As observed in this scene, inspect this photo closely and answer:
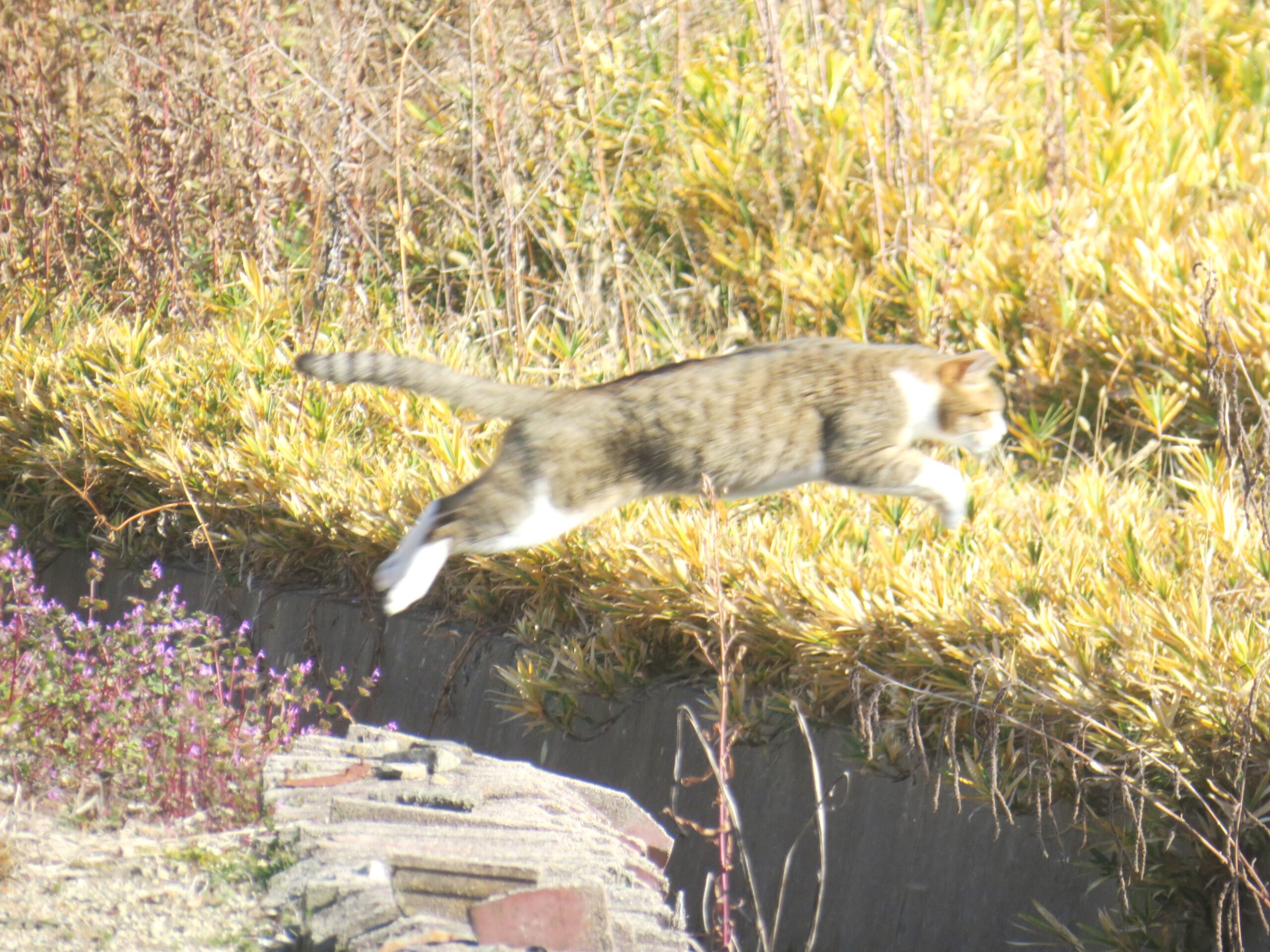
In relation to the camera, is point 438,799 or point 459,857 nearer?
point 459,857

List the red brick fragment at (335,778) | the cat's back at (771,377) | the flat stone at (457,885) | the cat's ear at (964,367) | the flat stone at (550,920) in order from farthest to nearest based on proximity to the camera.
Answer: the cat's ear at (964,367)
the red brick fragment at (335,778)
the cat's back at (771,377)
the flat stone at (457,885)
the flat stone at (550,920)

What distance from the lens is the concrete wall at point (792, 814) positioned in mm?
3133

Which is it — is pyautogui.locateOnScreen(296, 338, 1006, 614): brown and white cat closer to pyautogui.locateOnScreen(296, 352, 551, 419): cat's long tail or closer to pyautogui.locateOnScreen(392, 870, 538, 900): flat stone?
pyautogui.locateOnScreen(296, 352, 551, 419): cat's long tail

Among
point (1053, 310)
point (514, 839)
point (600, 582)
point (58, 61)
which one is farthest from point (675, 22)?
point (514, 839)

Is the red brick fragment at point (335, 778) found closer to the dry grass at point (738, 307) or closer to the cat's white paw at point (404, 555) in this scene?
the cat's white paw at point (404, 555)

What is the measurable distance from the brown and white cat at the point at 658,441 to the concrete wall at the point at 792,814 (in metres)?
0.71

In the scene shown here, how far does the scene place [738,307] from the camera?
18.9 ft

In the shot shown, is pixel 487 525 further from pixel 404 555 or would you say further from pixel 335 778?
pixel 335 778

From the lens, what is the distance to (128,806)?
3.67 meters

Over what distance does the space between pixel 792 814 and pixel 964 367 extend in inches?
45.9

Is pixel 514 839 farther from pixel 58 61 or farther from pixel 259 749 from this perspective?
pixel 58 61

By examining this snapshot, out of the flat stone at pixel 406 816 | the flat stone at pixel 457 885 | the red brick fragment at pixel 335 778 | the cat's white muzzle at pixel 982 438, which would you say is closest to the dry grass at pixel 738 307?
the cat's white muzzle at pixel 982 438

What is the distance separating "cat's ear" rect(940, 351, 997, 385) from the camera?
3357mm

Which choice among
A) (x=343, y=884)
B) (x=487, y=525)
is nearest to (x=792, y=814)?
(x=487, y=525)
